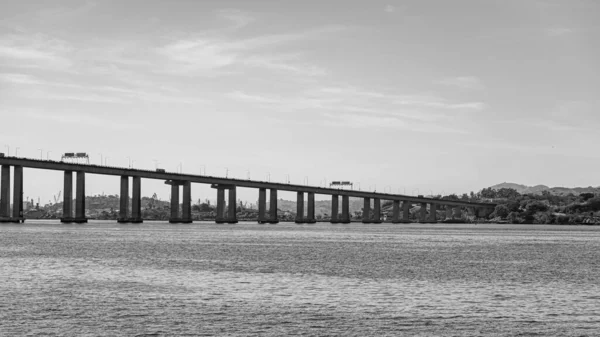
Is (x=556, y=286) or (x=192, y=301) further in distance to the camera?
(x=556, y=286)

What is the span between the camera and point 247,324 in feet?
124

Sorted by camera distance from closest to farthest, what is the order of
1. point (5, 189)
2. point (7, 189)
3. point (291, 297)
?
point (291, 297), point (5, 189), point (7, 189)

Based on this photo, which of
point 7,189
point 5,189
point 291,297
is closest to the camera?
point 291,297

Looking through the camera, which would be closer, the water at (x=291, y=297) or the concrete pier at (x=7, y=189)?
the water at (x=291, y=297)

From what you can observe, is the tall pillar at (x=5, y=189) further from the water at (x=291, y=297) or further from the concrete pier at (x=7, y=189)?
the water at (x=291, y=297)

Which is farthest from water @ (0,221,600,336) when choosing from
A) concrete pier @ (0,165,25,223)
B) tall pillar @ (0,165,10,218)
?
concrete pier @ (0,165,25,223)

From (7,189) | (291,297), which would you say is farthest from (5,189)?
(291,297)

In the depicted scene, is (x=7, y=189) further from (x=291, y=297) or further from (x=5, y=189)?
(x=291, y=297)

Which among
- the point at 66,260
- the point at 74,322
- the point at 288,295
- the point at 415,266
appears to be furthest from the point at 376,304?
the point at 66,260

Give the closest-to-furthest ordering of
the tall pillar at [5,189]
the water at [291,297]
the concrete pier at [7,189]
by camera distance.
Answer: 1. the water at [291,297]
2. the tall pillar at [5,189]
3. the concrete pier at [7,189]

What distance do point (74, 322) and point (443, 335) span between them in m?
15.5

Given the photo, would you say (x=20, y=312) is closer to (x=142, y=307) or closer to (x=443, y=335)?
(x=142, y=307)

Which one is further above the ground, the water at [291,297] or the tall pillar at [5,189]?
the tall pillar at [5,189]

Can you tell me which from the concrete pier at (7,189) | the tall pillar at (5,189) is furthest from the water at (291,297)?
the concrete pier at (7,189)
